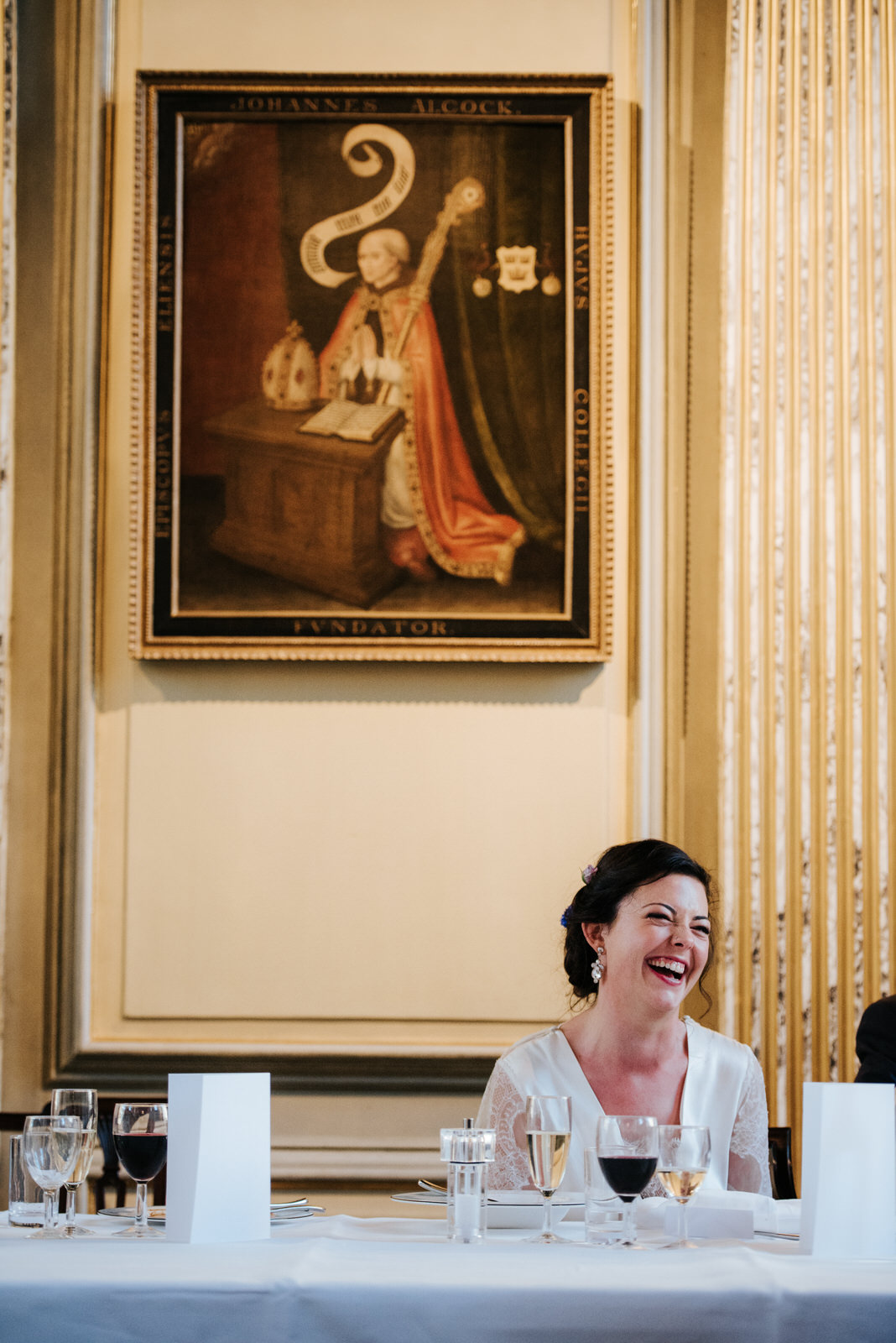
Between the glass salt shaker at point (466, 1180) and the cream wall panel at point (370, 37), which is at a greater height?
the cream wall panel at point (370, 37)

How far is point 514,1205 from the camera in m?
1.84

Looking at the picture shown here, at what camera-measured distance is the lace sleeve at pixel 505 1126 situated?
2295mm

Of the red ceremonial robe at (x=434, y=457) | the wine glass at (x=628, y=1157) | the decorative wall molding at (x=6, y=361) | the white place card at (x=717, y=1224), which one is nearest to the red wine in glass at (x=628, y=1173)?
the wine glass at (x=628, y=1157)

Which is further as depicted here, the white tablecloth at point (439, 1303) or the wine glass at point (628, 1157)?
the wine glass at point (628, 1157)

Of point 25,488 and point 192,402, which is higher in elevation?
point 192,402

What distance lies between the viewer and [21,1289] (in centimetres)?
136

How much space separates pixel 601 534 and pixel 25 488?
161 centimetres

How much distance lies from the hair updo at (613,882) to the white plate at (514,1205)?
2.09 feet

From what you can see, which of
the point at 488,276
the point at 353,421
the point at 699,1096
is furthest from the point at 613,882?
the point at 488,276

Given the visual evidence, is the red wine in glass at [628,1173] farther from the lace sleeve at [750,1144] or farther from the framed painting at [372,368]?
the framed painting at [372,368]

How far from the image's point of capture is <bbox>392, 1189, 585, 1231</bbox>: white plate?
179 centimetres

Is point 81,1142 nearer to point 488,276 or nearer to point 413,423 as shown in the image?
point 413,423

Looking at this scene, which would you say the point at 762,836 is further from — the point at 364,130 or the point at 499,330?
the point at 364,130

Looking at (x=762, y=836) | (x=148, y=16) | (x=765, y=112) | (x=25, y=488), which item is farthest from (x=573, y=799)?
(x=148, y=16)
